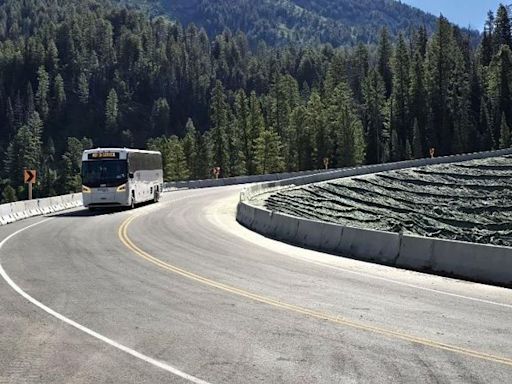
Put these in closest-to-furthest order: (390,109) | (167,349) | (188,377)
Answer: (188,377), (167,349), (390,109)

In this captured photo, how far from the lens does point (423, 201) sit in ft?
148

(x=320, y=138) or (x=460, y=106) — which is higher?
(x=460, y=106)

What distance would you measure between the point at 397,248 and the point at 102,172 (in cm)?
2189

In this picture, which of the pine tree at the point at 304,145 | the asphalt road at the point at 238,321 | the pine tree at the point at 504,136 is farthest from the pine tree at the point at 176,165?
the asphalt road at the point at 238,321

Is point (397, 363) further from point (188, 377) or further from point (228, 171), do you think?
point (228, 171)

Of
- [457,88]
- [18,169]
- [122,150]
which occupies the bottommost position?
[18,169]

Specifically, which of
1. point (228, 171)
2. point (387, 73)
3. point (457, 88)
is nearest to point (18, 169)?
point (228, 171)

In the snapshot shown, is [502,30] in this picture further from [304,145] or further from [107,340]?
[107,340]

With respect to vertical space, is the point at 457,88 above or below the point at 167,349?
above

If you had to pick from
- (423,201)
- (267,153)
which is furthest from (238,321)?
(267,153)

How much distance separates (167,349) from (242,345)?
981 millimetres

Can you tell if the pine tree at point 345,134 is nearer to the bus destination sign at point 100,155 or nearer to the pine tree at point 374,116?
the pine tree at point 374,116

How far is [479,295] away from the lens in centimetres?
1335

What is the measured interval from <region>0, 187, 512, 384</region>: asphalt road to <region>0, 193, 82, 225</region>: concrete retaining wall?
1529 centimetres
